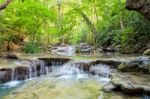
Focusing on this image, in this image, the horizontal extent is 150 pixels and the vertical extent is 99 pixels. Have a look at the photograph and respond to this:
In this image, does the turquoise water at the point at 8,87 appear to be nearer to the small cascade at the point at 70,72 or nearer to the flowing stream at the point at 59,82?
the flowing stream at the point at 59,82

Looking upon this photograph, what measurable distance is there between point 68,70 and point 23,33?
7.77 meters

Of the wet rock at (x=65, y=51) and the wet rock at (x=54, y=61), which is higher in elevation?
the wet rock at (x=65, y=51)

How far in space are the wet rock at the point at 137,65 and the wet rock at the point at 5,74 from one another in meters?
4.75

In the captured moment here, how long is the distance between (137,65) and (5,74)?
5.48 meters

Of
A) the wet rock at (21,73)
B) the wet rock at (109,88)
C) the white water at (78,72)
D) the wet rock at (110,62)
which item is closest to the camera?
the wet rock at (109,88)

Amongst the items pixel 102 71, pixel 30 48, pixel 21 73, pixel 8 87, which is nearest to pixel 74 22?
pixel 30 48

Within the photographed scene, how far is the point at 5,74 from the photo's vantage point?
10.7 meters

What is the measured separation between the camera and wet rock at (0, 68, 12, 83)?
414 inches

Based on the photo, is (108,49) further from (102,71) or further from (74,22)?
(102,71)

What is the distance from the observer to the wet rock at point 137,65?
9759 millimetres

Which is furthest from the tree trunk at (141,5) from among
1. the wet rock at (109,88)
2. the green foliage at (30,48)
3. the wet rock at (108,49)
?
the green foliage at (30,48)

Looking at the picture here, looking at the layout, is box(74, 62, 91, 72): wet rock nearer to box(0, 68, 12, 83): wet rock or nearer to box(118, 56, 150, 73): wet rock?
box(118, 56, 150, 73): wet rock

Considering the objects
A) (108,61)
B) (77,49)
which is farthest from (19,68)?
(77,49)

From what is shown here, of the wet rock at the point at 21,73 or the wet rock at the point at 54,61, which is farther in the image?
the wet rock at the point at 54,61
